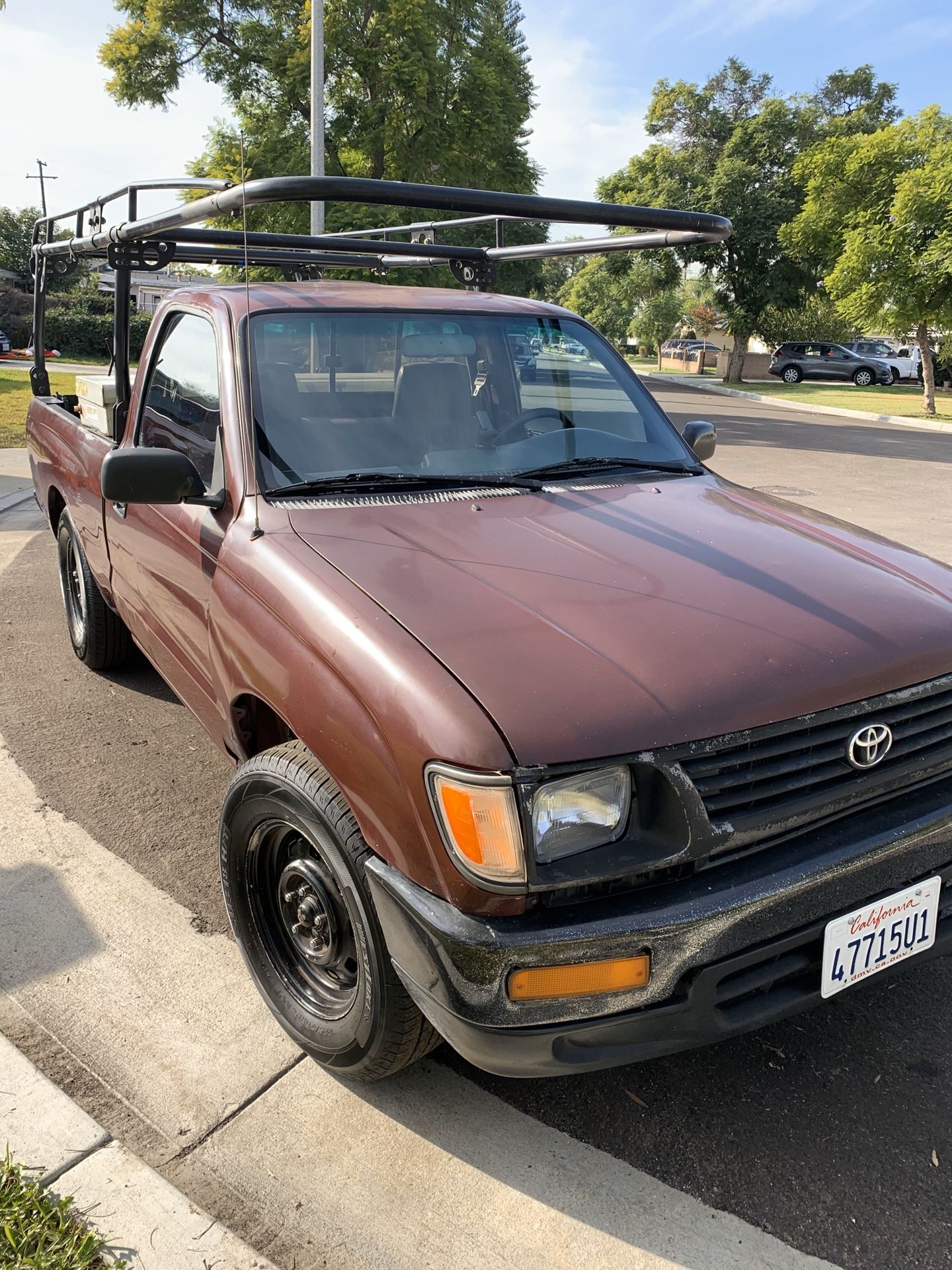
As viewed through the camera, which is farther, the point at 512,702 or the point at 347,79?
the point at 347,79

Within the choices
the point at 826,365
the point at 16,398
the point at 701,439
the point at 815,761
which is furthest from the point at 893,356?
the point at 815,761

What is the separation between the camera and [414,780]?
1.91m

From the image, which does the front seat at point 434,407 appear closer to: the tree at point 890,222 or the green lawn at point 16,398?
the green lawn at point 16,398

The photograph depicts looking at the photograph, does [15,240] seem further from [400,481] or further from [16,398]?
[400,481]

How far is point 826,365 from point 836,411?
14424 millimetres

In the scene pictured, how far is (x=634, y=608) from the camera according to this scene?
2270 mm

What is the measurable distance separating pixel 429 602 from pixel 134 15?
2661cm

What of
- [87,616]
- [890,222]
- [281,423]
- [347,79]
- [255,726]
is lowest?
[87,616]

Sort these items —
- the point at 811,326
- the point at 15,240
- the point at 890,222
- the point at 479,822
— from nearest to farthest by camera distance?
1. the point at 479,822
2. the point at 890,222
3. the point at 811,326
4. the point at 15,240

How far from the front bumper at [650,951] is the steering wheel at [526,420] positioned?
167cm

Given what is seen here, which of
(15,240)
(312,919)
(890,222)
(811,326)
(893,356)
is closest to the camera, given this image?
(312,919)

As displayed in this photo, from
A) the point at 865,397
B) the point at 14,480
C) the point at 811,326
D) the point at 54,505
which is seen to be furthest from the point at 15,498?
the point at 811,326

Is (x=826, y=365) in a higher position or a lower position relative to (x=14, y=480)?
higher

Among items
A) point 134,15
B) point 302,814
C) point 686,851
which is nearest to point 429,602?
point 302,814
